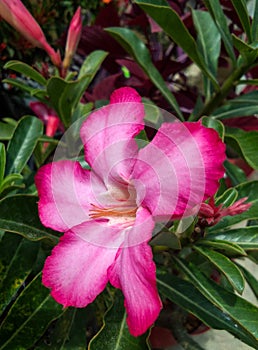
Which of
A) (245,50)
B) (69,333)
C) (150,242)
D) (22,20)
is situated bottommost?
(69,333)

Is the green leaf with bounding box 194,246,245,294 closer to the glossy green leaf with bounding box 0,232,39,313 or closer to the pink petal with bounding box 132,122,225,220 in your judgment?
the pink petal with bounding box 132,122,225,220

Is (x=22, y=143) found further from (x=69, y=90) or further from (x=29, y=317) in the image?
(x=29, y=317)

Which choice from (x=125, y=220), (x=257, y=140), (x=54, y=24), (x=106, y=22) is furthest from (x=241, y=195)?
(x=54, y=24)

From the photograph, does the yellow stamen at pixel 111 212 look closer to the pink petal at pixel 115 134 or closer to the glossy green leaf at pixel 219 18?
the pink petal at pixel 115 134

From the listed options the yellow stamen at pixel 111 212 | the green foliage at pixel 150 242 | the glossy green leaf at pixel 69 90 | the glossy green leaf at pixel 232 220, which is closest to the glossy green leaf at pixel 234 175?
the green foliage at pixel 150 242

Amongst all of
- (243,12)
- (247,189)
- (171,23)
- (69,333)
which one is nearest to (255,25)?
(243,12)

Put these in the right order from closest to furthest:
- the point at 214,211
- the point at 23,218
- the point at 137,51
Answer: the point at 214,211, the point at 23,218, the point at 137,51
